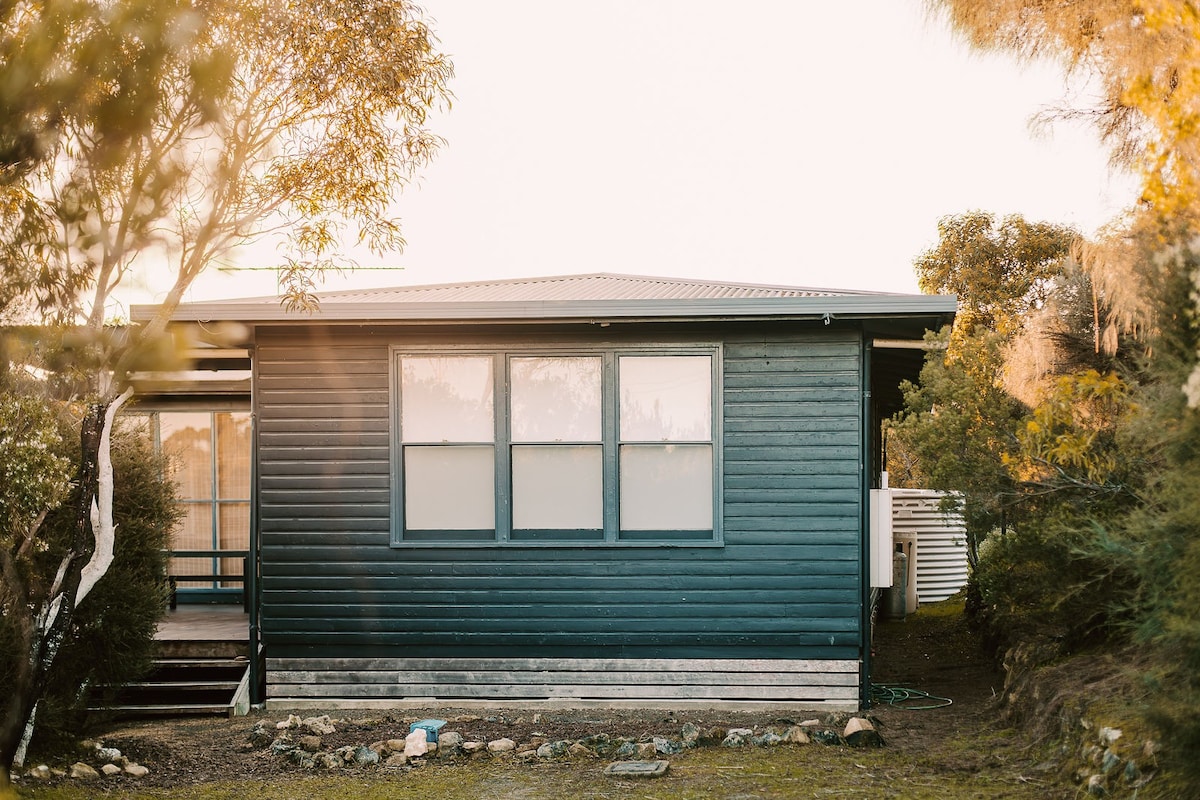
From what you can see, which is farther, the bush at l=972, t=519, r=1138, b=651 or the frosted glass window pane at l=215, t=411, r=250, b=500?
the frosted glass window pane at l=215, t=411, r=250, b=500

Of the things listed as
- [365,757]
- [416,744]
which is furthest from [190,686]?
[416,744]

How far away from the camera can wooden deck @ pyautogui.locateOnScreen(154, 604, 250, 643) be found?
9164mm

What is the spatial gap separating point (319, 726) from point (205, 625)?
2904mm

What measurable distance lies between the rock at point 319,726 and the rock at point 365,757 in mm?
631

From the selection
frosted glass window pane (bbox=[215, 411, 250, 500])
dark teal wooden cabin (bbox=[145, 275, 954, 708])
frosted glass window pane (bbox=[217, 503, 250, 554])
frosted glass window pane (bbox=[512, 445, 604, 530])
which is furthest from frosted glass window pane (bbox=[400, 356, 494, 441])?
frosted glass window pane (bbox=[217, 503, 250, 554])

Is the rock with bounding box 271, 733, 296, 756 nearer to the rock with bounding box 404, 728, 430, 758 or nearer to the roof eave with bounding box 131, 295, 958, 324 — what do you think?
the rock with bounding box 404, 728, 430, 758

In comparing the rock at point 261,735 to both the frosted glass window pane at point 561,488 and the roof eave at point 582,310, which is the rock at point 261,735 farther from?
the roof eave at point 582,310

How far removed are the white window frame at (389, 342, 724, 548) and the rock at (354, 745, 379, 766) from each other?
70.0 inches

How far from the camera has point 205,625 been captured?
396 inches

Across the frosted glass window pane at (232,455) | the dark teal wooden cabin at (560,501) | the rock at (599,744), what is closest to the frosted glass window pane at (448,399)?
the dark teal wooden cabin at (560,501)

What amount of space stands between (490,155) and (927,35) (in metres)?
6.98

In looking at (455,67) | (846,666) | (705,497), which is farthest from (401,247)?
(846,666)

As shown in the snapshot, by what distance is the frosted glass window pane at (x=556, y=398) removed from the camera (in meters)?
8.43

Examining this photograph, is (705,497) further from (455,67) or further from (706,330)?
(455,67)
